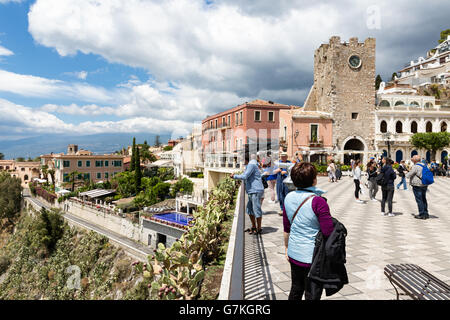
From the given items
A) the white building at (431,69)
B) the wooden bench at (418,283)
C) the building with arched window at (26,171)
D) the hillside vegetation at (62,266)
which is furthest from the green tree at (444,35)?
the building with arched window at (26,171)

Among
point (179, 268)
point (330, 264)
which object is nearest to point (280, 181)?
point (179, 268)

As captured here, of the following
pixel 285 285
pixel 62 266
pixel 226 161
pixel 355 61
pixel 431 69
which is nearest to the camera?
pixel 285 285

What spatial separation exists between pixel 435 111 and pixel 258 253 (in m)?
40.1

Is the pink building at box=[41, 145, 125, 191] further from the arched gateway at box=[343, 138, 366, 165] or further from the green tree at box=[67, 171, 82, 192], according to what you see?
the arched gateway at box=[343, 138, 366, 165]

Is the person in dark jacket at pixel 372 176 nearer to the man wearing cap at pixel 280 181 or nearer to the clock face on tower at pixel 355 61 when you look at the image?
the man wearing cap at pixel 280 181

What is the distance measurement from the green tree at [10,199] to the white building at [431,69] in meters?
82.4

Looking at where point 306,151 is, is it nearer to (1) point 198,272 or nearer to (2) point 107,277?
(2) point 107,277

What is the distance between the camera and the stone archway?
33531mm

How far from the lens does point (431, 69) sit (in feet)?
213

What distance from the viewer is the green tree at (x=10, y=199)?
53.0 metres

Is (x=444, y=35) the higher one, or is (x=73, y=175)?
(x=444, y=35)

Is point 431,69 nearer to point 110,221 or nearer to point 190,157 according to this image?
point 190,157

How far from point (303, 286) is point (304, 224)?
0.66m

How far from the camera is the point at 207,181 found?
34.4 meters
